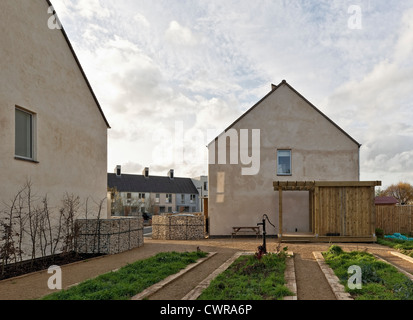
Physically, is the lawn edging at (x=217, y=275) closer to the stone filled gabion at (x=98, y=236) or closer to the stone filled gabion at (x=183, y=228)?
the stone filled gabion at (x=98, y=236)

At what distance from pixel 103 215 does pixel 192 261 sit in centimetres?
760

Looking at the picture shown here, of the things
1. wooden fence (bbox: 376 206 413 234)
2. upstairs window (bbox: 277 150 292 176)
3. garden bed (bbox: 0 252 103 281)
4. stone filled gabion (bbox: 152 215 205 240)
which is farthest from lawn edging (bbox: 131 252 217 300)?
wooden fence (bbox: 376 206 413 234)

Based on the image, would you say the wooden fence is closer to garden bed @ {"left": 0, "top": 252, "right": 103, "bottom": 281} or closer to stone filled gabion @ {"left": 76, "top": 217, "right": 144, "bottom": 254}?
stone filled gabion @ {"left": 76, "top": 217, "right": 144, "bottom": 254}

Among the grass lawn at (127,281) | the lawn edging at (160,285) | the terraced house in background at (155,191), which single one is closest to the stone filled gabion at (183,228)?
the grass lawn at (127,281)

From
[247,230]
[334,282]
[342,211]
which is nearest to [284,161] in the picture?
[247,230]

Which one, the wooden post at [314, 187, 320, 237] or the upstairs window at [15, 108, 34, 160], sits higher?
the upstairs window at [15, 108, 34, 160]

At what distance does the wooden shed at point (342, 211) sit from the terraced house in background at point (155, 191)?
42645mm

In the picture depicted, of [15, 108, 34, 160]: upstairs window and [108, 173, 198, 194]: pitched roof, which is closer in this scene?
[15, 108, 34, 160]: upstairs window

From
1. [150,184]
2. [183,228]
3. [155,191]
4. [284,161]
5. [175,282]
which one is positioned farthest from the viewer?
[150,184]

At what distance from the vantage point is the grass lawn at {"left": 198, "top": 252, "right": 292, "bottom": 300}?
→ 20.5 ft

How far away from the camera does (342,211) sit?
16297 millimetres

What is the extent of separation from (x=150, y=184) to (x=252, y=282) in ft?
194

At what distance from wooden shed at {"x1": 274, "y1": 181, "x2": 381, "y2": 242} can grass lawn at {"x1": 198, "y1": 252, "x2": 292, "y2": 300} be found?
7300 millimetres

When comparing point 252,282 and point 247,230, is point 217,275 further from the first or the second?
point 247,230
